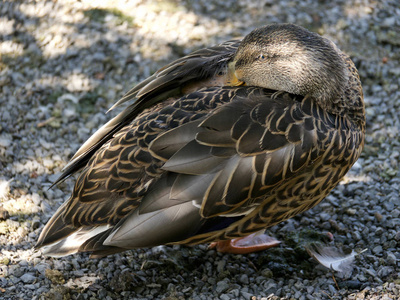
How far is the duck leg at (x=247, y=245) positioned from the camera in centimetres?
360

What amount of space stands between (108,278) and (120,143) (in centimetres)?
88

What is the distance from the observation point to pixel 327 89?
3225 millimetres

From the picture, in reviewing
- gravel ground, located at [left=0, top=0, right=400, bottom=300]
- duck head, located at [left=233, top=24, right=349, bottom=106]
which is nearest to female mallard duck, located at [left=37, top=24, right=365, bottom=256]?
duck head, located at [left=233, top=24, right=349, bottom=106]

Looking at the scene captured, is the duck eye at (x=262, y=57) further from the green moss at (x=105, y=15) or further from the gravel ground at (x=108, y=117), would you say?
the green moss at (x=105, y=15)

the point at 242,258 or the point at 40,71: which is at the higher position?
the point at 40,71

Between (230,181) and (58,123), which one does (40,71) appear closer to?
(58,123)

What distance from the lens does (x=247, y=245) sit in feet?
11.9

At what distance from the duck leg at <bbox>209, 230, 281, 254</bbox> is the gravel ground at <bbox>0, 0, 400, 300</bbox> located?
5cm

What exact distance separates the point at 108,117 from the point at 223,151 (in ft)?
6.59

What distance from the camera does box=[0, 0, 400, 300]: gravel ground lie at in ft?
11.0

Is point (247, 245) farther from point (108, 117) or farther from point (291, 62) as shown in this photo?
point (108, 117)

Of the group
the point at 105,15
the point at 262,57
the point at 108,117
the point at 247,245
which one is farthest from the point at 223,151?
the point at 105,15

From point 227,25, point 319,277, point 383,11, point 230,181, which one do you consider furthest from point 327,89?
point 383,11

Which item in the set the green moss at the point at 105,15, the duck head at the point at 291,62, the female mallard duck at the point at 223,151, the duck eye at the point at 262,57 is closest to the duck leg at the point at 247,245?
the female mallard duck at the point at 223,151
